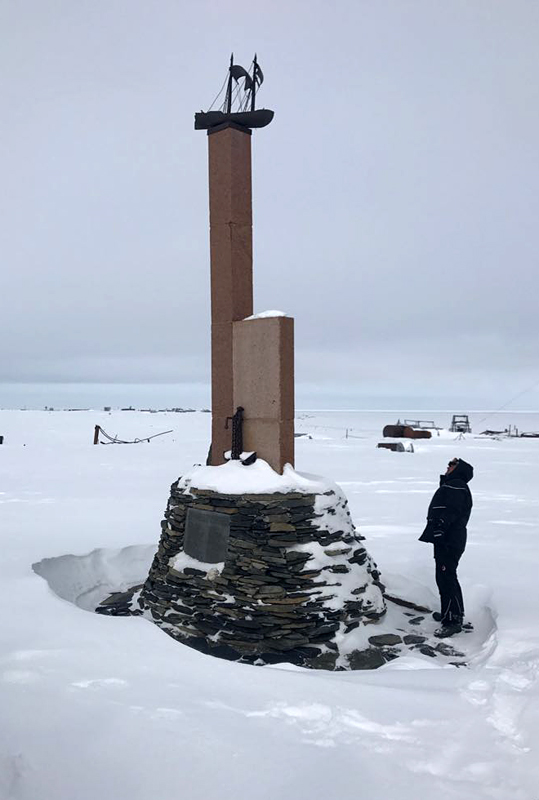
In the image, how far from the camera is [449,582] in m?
7.05

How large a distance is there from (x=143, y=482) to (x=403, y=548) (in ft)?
31.5

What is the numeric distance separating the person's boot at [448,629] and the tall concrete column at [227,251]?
12.1 feet

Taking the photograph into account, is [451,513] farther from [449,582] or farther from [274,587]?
[274,587]

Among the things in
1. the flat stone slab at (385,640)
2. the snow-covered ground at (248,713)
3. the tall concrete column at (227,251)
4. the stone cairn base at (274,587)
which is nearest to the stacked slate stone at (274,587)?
the stone cairn base at (274,587)

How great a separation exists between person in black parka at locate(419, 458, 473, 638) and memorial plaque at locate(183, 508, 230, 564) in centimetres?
242

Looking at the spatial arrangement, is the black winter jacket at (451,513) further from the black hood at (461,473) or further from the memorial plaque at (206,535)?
the memorial plaque at (206,535)

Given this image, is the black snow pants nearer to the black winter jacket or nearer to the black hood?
the black winter jacket

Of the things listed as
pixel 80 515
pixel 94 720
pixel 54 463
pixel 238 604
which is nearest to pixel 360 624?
pixel 238 604

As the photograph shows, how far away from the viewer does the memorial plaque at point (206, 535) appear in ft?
23.4

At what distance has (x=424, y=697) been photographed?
4586 mm

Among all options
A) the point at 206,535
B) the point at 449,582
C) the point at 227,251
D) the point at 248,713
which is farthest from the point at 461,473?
the point at 227,251

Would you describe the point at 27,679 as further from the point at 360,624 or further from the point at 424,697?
the point at 360,624

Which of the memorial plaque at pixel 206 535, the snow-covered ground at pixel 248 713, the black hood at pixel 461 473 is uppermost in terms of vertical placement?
the black hood at pixel 461 473

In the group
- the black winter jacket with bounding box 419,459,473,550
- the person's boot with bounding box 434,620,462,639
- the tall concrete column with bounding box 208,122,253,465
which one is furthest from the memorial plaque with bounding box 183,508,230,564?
the person's boot with bounding box 434,620,462,639
